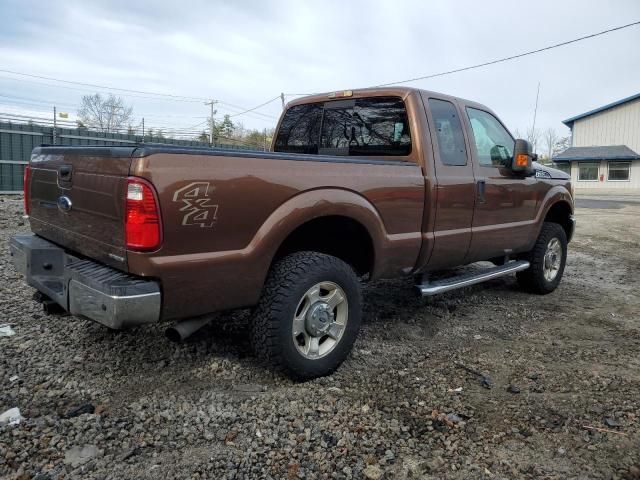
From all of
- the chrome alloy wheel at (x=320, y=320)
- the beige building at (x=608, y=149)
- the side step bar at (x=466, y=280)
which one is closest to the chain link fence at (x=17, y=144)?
the side step bar at (x=466, y=280)

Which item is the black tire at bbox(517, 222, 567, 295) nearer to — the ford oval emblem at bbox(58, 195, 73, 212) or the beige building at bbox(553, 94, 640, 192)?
the ford oval emblem at bbox(58, 195, 73, 212)

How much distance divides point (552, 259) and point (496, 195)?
1.69 metres

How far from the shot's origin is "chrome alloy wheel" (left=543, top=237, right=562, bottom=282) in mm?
5770

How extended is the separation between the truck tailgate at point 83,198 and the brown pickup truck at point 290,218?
1 centimetres

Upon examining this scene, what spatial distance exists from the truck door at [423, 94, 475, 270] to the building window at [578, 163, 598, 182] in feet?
123

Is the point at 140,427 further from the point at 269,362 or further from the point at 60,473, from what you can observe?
the point at 269,362

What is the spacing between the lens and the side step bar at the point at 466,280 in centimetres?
413

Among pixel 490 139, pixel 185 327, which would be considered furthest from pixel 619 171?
pixel 185 327

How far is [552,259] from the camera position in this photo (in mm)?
5871

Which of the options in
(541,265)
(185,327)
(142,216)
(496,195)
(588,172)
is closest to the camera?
(142,216)

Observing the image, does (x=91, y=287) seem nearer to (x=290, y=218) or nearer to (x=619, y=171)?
(x=290, y=218)

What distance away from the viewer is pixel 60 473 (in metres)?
2.30

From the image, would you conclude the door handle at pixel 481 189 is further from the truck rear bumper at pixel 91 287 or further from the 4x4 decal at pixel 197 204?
the truck rear bumper at pixel 91 287

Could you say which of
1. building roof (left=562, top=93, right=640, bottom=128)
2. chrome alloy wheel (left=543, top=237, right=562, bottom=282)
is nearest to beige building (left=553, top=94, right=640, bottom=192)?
building roof (left=562, top=93, right=640, bottom=128)
